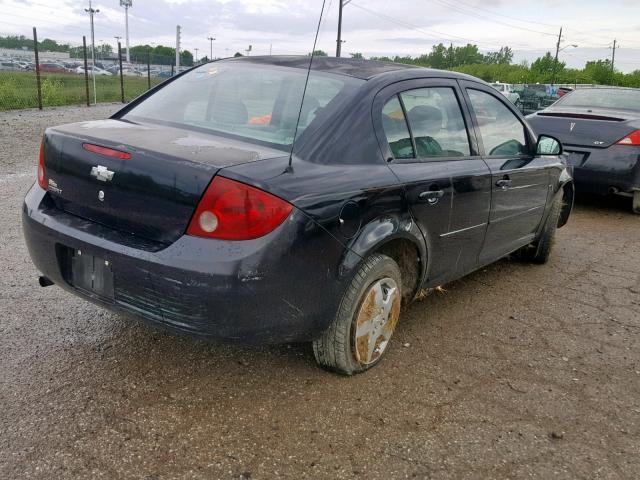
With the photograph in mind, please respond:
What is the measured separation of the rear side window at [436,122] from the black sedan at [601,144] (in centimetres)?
385

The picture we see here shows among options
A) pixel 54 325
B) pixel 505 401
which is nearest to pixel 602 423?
pixel 505 401

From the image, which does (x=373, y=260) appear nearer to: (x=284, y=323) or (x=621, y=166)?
(x=284, y=323)

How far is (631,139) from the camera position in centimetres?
691

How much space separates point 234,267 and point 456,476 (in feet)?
3.93

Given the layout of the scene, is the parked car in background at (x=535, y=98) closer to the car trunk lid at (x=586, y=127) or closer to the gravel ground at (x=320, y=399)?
the car trunk lid at (x=586, y=127)

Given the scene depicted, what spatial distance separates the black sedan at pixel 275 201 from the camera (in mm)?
2334

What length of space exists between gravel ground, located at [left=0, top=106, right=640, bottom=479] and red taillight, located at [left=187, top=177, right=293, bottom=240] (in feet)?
2.82

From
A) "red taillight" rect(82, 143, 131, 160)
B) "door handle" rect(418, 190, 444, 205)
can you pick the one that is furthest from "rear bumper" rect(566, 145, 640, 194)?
"red taillight" rect(82, 143, 131, 160)

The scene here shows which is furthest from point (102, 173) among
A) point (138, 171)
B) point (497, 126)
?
point (497, 126)

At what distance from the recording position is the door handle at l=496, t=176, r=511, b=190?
3742 millimetres

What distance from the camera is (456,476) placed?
229 centimetres

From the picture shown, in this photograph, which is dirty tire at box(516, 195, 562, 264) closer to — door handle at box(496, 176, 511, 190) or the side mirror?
the side mirror

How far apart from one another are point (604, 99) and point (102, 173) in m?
7.62

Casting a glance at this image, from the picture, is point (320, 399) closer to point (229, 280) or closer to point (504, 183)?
point (229, 280)
